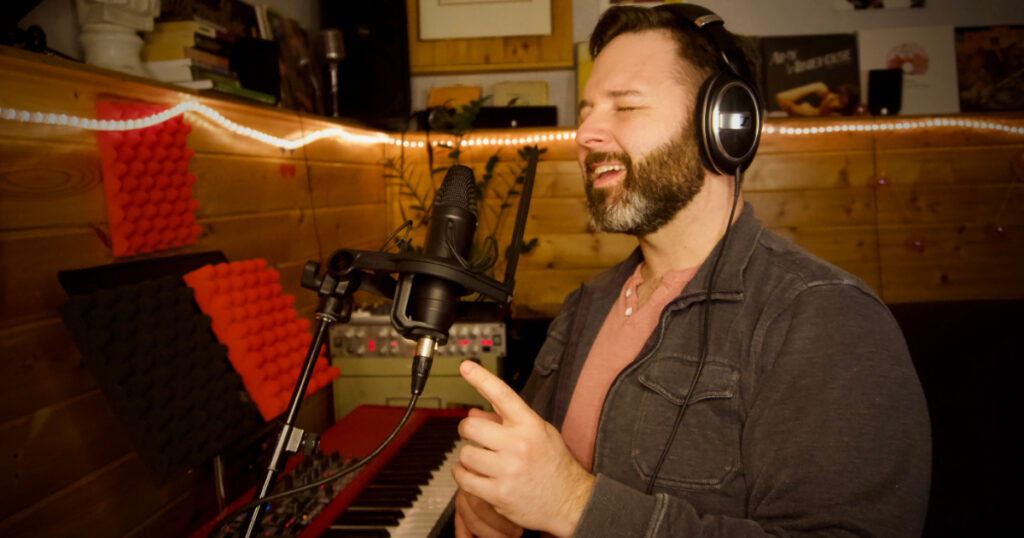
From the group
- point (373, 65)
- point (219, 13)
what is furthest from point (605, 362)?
point (373, 65)

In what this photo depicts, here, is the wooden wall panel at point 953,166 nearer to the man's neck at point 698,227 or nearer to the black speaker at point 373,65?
the man's neck at point 698,227

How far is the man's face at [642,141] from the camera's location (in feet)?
3.70

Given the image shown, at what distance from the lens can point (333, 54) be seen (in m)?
2.49

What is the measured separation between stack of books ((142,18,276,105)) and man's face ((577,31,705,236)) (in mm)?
1118

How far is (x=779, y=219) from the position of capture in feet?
9.15

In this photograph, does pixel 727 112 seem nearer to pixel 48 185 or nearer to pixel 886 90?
pixel 48 185

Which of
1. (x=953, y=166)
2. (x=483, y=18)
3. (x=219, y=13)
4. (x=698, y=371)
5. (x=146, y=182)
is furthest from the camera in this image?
(x=483, y=18)

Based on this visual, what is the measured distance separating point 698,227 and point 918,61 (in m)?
2.49

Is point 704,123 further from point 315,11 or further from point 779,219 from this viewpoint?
point 315,11

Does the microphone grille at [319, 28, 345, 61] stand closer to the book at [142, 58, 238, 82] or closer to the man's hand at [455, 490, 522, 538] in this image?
the book at [142, 58, 238, 82]

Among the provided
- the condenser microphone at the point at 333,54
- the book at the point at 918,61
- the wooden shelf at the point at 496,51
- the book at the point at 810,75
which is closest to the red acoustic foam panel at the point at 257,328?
the condenser microphone at the point at 333,54

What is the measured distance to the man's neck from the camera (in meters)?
1.16

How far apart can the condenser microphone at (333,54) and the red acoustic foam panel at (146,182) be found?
109cm

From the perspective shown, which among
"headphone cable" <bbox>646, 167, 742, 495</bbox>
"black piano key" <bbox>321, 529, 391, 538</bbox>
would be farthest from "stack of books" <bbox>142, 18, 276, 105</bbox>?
"headphone cable" <bbox>646, 167, 742, 495</bbox>
